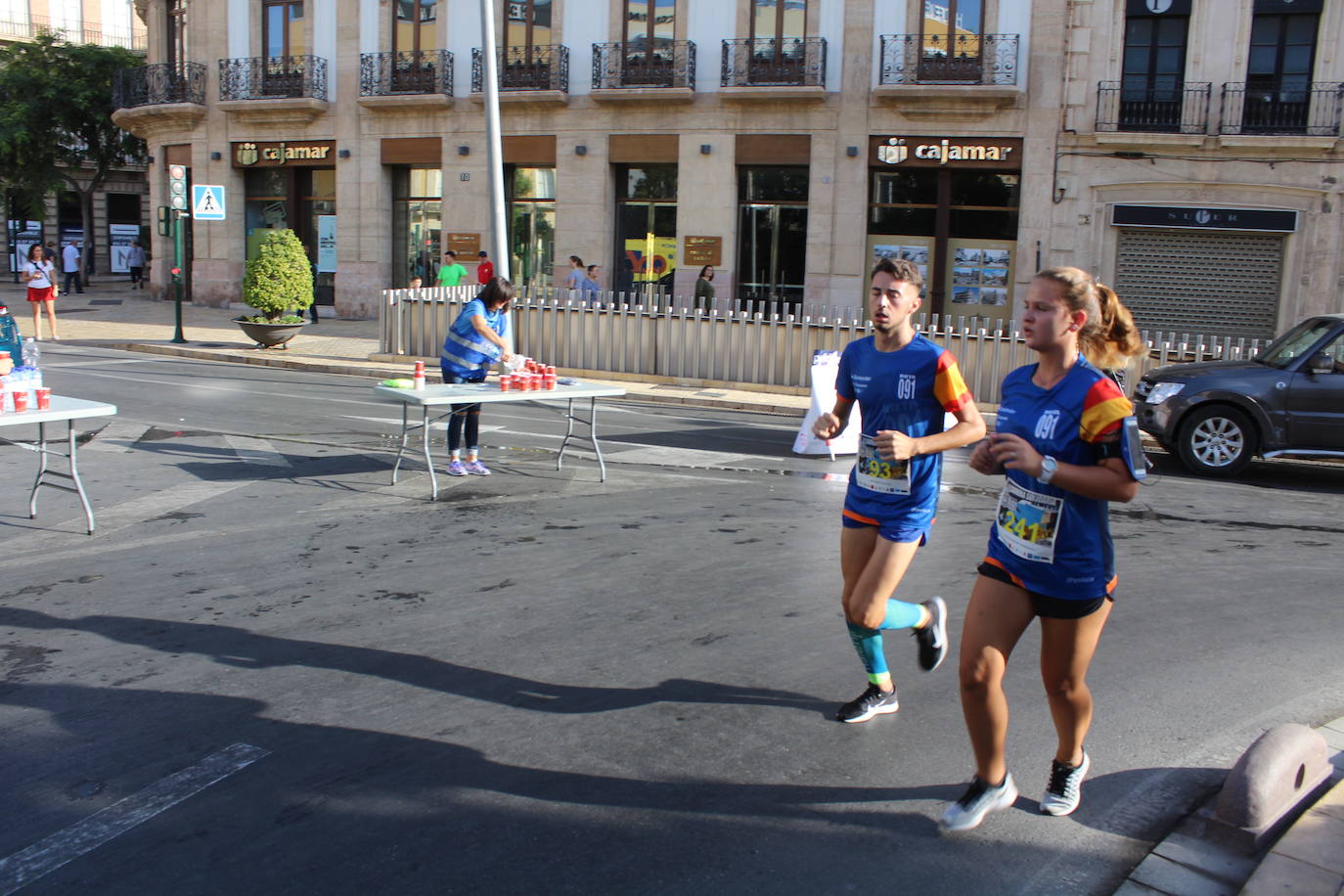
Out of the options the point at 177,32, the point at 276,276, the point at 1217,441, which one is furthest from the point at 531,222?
the point at 1217,441

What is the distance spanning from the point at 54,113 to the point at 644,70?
23.2m

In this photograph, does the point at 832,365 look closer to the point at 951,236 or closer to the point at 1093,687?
the point at 1093,687

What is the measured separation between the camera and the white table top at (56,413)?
23.6 feet

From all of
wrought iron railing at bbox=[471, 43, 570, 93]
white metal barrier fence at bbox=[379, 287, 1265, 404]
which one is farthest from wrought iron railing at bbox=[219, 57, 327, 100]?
white metal barrier fence at bbox=[379, 287, 1265, 404]

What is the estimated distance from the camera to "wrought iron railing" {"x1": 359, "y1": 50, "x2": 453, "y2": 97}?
92.8 ft

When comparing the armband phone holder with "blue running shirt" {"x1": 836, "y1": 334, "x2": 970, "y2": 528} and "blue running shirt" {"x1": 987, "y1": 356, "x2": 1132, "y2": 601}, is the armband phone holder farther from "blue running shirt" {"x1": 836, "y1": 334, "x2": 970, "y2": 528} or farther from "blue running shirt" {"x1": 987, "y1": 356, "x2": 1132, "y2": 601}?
"blue running shirt" {"x1": 836, "y1": 334, "x2": 970, "y2": 528}

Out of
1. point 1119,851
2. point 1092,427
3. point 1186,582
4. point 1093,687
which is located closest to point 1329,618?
point 1186,582

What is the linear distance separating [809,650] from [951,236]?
69.3 feet

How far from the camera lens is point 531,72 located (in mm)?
27578

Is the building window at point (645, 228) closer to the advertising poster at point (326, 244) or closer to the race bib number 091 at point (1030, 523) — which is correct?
the advertising poster at point (326, 244)

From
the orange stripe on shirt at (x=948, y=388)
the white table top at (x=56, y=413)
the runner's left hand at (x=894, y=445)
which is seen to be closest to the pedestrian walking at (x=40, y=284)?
the white table top at (x=56, y=413)

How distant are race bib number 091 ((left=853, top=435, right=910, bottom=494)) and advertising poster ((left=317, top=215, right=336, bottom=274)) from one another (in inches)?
1107

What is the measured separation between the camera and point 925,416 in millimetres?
4691

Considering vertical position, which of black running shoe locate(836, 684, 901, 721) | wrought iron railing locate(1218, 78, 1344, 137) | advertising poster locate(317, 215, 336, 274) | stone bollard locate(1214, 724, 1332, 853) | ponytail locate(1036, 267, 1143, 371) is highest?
wrought iron railing locate(1218, 78, 1344, 137)
